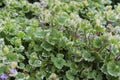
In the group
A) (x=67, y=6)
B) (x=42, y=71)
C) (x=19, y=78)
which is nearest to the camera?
(x=19, y=78)

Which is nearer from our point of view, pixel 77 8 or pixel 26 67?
pixel 26 67

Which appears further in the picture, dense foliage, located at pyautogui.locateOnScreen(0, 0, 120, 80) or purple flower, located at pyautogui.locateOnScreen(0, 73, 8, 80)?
dense foliage, located at pyautogui.locateOnScreen(0, 0, 120, 80)

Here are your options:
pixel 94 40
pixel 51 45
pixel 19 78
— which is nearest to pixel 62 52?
pixel 51 45

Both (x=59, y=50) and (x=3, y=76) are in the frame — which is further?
(x=59, y=50)

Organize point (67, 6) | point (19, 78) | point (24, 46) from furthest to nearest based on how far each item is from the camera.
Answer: point (67, 6) → point (24, 46) → point (19, 78)

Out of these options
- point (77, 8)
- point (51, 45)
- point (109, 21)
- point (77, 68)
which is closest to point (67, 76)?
point (77, 68)

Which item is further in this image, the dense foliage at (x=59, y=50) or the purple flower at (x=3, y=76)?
the dense foliage at (x=59, y=50)

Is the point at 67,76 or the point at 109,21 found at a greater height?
the point at 109,21

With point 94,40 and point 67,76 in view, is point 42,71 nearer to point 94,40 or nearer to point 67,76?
point 67,76

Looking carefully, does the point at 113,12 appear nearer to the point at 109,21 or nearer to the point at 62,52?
the point at 109,21
